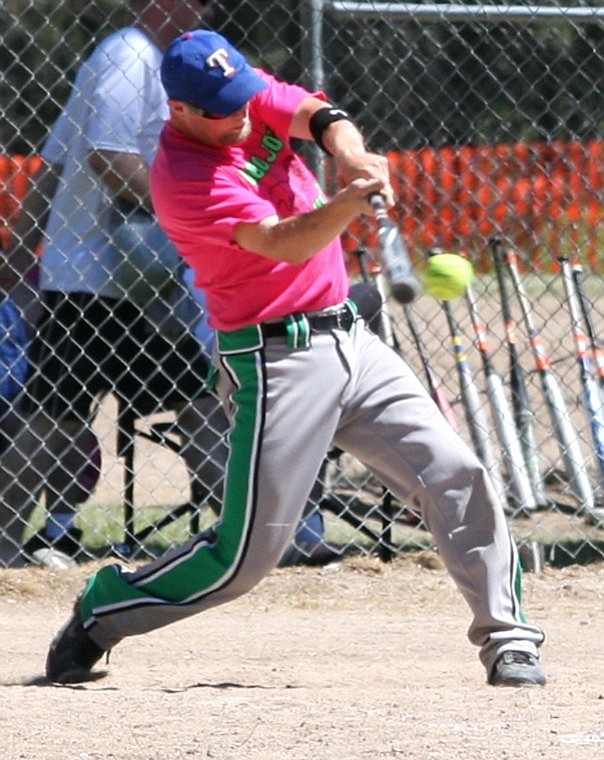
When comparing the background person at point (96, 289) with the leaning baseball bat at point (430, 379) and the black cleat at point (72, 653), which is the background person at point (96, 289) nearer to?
the leaning baseball bat at point (430, 379)

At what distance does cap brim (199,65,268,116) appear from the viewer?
3.96 meters

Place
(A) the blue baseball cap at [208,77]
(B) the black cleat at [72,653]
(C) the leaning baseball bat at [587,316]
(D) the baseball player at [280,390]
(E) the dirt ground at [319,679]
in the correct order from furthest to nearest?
(C) the leaning baseball bat at [587,316] → (B) the black cleat at [72,653] → (D) the baseball player at [280,390] → (A) the blue baseball cap at [208,77] → (E) the dirt ground at [319,679]

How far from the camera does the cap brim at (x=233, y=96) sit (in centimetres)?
396

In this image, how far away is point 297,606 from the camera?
5.87m

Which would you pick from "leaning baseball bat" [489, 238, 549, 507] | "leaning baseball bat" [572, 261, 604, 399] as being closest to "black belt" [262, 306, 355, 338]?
"leaning baseball bat" [572, 261, 604, 399]

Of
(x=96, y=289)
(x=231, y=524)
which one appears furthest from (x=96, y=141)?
(x=231, y=524)

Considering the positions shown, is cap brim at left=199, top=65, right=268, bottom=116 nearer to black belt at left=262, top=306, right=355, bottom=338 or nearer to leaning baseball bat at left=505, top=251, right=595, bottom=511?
black belt at left=262, top=306, right=355, bottom=338

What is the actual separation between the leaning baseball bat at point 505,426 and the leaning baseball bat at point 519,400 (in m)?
0.05

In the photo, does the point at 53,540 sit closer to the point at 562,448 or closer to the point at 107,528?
the point at 107,528

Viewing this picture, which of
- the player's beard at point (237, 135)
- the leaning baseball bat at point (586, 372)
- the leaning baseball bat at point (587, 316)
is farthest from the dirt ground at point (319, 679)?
the player's beard at point (237, 135)

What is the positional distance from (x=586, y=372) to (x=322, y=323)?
2.96 m

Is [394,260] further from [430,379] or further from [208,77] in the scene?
[430,379]

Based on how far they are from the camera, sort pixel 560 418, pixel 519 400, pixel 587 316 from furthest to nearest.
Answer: pixel 519 400, pixel 560 418, pixel 587 316

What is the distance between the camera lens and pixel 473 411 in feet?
23.3
